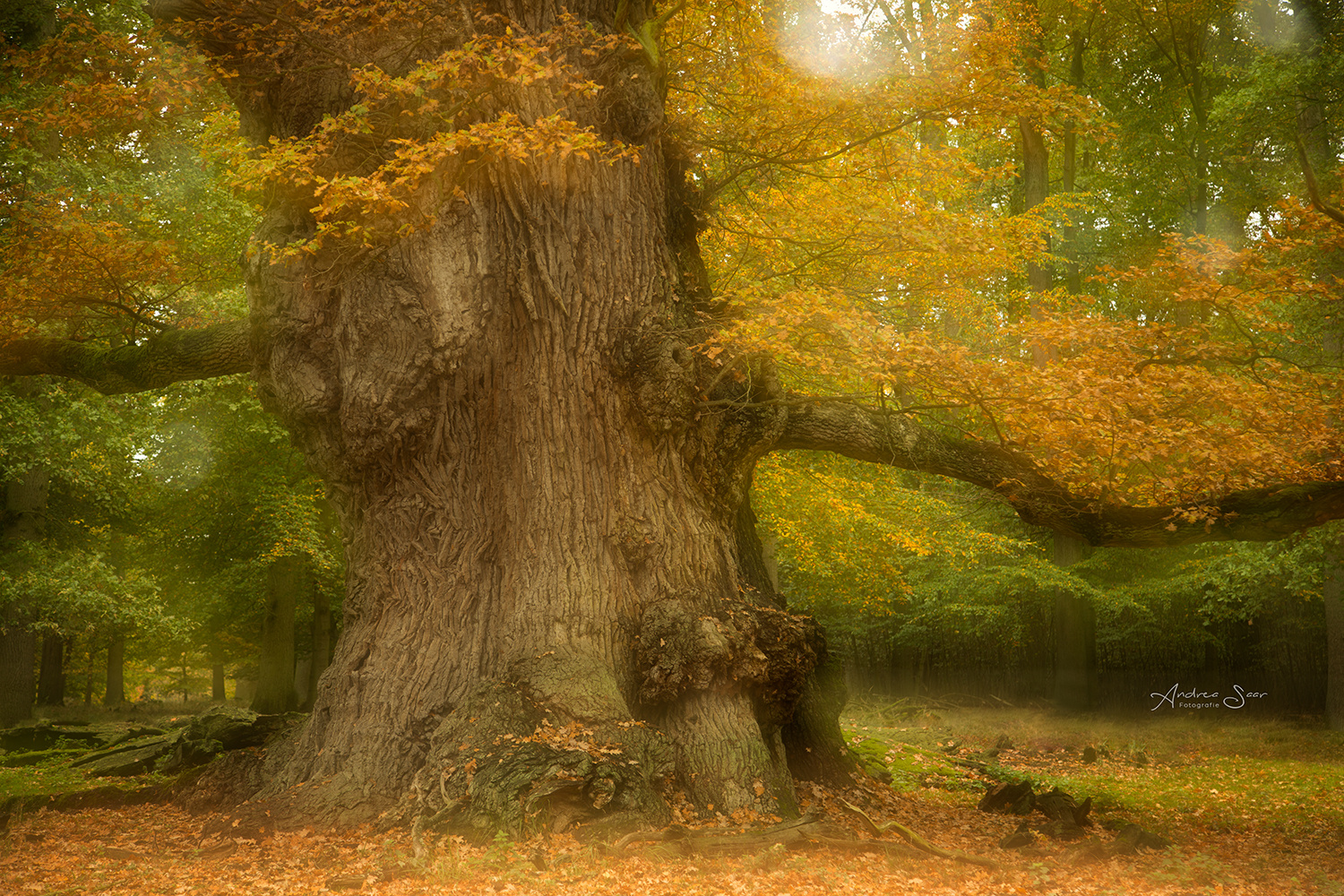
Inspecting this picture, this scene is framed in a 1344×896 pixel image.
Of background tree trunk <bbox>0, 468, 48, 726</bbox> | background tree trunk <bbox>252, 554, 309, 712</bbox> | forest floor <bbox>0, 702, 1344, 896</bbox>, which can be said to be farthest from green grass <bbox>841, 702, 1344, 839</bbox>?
background tree trunk <bbox>0, 468, 48, 726</bbox>

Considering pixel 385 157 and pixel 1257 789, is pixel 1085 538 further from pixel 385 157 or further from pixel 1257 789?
pixel 385 157

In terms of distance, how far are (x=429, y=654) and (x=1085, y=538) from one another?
17.8 feet

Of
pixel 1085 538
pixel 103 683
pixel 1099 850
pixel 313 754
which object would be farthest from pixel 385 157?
pixel 103 683

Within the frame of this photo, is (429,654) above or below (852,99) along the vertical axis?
below

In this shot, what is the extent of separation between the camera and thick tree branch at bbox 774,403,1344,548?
6.97 meters

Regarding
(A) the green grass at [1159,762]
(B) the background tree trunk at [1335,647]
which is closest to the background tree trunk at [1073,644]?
(A) the green grass at [1159,762]

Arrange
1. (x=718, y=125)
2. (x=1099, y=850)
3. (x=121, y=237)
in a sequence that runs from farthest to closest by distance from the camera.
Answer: (x=718, y=125), (x=121, y=237), (x=1099, y=850)

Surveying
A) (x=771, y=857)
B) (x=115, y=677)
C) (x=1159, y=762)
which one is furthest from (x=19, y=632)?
(x=1159, y=762)

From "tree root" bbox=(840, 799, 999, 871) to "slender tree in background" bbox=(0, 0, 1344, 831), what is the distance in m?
0.63

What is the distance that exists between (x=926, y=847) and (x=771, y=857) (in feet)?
4.06

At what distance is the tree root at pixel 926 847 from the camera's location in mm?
5605

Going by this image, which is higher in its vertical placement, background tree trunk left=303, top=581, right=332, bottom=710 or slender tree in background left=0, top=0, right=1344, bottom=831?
slender tree in background left=0, top=0, right=1344, bottom=831

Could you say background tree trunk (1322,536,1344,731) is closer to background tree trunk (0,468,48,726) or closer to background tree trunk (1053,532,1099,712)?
background tree trunk (1053,532,1099,712)

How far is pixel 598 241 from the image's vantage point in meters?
7.02
